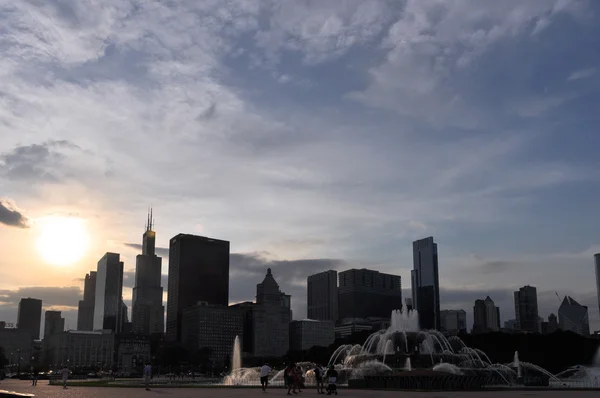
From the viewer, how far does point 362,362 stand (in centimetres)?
5725

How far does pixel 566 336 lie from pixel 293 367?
98463 millimetres

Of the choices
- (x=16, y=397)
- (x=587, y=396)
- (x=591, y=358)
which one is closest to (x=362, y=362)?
(x=587, y=396)

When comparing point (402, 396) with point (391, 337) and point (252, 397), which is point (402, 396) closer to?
point (252, 397)

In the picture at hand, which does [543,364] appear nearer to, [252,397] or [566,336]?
[566,336]

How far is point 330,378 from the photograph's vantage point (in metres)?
34.9

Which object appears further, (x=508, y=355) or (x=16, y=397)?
(x=508, y=355)

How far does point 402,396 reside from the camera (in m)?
30.0

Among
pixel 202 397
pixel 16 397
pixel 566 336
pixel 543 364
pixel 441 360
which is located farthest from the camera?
pixel 566 336

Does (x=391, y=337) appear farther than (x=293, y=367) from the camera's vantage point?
Yes

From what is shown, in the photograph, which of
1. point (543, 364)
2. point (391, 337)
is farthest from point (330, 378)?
point (543, 364)

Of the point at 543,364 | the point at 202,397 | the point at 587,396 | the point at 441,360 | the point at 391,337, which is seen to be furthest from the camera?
the point at 543,364

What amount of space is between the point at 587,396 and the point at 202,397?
1877 cm

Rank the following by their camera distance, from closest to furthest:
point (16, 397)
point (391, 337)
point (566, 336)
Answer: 1. point (16, 397)
2. point (391, 337)
3. point (566, 336)

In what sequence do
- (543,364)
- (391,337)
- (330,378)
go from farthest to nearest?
(543,364), (391,337), (330,378)
